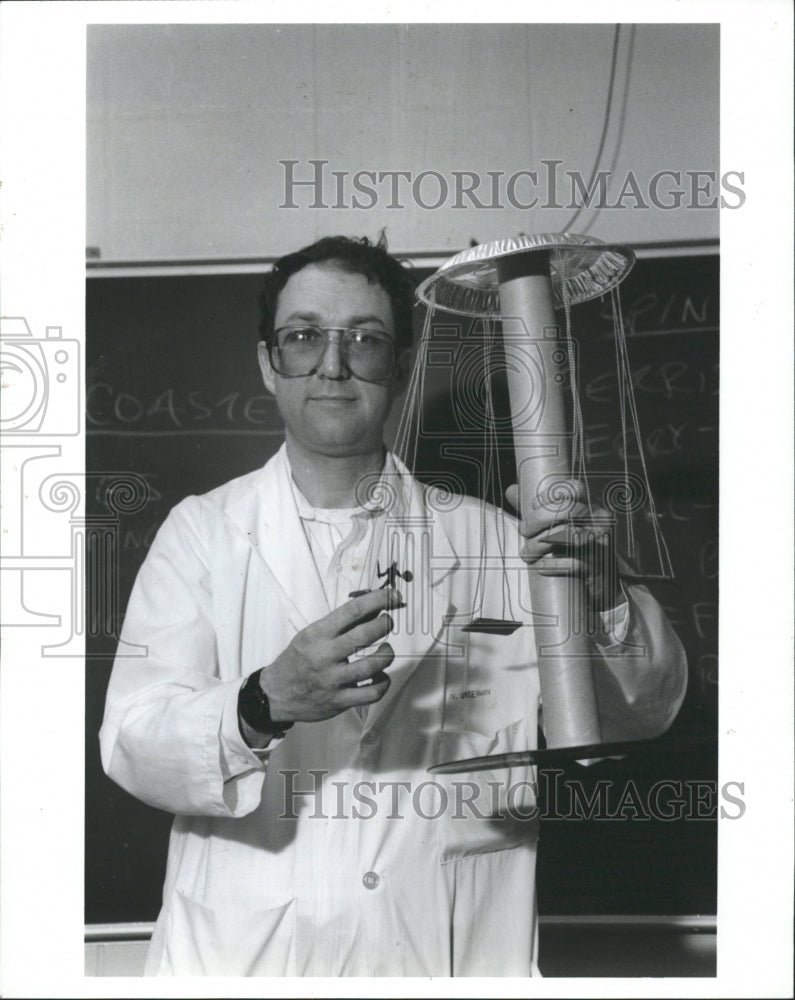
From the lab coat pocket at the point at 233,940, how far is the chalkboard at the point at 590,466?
69 millimetres

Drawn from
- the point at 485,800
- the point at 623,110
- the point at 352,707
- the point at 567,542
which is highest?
the point at 623,110

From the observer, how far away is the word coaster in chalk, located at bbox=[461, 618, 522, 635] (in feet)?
4.84

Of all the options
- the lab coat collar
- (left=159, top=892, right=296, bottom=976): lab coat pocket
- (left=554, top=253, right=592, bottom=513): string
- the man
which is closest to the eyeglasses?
the man

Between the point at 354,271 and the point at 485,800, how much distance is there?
79 centimetres

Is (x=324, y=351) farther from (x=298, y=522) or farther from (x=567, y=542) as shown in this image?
(x=567, y=542)

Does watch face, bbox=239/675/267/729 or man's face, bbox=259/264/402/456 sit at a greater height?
man's face, bbox=259/264/402/456

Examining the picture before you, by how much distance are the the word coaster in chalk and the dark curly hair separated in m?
0.42

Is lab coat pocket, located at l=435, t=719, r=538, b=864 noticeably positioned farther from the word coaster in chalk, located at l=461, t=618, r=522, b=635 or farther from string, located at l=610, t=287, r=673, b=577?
string, located at l=610, t=287, r=673, b=577

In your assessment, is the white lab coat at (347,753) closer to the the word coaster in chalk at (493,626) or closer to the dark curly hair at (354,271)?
the the word coaster in chalk at (493,626)

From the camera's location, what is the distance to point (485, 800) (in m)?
1.49

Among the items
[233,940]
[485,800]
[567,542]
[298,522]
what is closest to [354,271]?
[298,522]

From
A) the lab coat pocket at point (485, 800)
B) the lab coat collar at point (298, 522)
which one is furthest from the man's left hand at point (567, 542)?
the lab coat pocket at point (485, 800)

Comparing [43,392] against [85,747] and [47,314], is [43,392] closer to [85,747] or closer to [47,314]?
[47,314]

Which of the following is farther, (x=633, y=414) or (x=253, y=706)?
(x=633, y=414)
